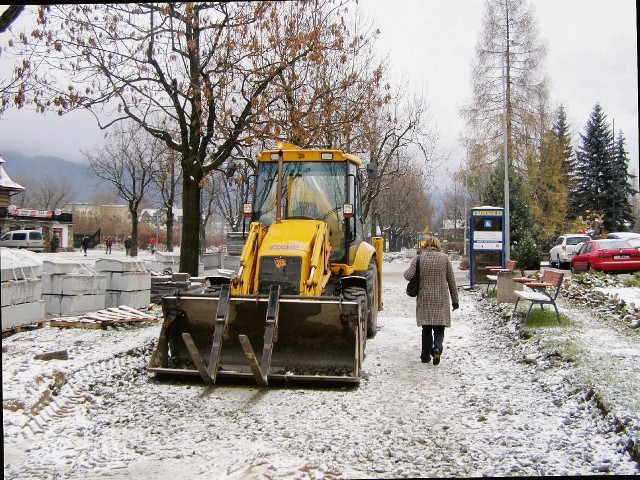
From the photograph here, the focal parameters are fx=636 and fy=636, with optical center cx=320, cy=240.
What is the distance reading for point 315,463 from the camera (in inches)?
198

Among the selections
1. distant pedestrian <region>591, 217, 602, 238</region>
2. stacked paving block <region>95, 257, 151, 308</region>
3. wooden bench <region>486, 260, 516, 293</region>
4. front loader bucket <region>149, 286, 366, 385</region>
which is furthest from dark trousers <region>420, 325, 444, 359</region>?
distant pedestrian <region>591, 217, 602, 238</region>

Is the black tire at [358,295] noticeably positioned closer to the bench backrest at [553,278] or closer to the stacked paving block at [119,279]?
the bench backrest at [553,278]

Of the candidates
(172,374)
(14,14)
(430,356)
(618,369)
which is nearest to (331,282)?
(430,356)

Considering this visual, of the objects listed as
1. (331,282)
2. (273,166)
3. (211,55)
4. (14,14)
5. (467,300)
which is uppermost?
(211,55)

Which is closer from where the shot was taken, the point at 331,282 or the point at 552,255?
the point at 331,282

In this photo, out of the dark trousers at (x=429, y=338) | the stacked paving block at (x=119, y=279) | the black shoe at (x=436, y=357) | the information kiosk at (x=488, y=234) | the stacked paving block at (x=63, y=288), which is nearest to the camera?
the black shoe at (x=436, y=357)

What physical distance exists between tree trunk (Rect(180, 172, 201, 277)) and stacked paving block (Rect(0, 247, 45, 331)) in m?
5.37

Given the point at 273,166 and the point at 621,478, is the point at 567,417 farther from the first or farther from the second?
the point at 273,166

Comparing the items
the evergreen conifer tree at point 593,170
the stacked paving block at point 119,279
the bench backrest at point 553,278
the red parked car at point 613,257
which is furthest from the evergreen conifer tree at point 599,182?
the stacked paving block at point 119,279

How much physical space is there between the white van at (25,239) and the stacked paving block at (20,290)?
114ft

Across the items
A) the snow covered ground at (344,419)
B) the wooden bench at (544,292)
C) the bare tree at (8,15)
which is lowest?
the snow covered ground at (344,419)

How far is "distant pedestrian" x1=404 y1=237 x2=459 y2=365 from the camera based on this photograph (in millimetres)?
8891

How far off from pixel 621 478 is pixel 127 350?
7.00 meters

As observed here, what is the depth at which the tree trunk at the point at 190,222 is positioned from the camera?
16656 millimetres
